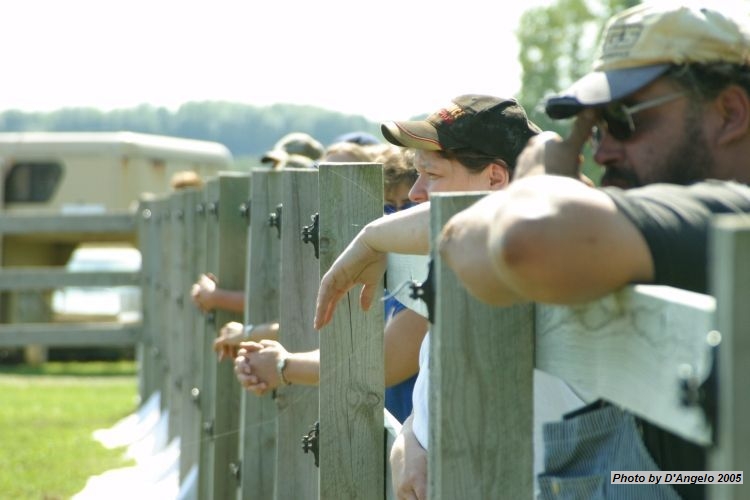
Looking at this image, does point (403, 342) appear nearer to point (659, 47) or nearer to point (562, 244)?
point (659, 47)

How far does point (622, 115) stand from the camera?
7.72 feet

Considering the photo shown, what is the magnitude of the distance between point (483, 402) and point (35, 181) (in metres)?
19.4

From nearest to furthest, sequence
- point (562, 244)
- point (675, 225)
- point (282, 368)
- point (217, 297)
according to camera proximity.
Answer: point (562, 244) < point (675, 225) < point (282, 368) < point (217, 297)

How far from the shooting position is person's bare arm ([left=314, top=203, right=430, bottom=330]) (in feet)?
9.80

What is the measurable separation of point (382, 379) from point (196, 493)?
3010mm

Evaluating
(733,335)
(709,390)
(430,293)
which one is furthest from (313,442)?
(733,335)

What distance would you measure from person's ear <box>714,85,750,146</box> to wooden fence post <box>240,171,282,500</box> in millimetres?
3234

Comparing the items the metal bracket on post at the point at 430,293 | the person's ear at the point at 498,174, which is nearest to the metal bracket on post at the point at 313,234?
the person's ear at the point at 498,174

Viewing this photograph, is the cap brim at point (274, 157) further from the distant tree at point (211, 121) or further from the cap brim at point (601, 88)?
the distant tree at point (211, 121)

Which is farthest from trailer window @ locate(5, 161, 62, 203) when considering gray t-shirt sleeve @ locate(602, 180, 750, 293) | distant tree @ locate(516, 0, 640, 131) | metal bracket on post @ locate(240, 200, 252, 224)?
distant tree @ locate(516, 0, 640, 131)

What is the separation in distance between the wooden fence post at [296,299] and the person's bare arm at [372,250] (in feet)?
3.85

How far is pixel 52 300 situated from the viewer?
20219 mm

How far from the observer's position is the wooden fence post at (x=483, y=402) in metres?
2.40

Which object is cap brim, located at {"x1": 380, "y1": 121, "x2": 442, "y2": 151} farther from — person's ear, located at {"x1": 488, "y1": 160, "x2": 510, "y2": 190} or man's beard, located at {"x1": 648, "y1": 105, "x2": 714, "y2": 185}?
man's beard, located at {"x1": 648, "y1": 105, "x2": 714, "y2": 185}
